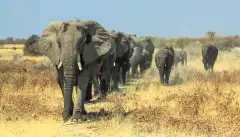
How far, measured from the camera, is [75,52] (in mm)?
11734

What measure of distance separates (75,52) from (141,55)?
920 inches

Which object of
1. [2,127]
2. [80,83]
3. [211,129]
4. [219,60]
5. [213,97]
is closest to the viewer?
[211,129]

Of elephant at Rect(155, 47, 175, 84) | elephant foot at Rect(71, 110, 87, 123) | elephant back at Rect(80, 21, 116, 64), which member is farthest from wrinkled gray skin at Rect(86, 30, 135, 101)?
elephant foot at Rect(71, 110, 87, 123)

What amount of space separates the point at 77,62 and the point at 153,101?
4583 millimetres

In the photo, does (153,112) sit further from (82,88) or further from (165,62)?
(165,62)

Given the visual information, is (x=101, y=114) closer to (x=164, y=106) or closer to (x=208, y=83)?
(x=164, y=106)

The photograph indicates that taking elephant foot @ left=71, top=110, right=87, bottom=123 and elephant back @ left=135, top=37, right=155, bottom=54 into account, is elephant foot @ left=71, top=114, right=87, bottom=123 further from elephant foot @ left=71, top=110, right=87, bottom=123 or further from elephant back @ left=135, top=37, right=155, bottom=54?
elephant back @ left=135, top=37, right=155, bottom=54

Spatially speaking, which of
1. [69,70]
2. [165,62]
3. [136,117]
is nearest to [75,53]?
[69,70]

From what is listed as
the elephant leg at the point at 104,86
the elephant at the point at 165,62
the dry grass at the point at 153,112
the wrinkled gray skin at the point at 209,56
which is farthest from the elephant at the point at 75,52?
the wrinkled gray skin at the point at 209,56

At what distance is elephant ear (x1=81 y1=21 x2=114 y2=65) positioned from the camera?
1235 centimetres

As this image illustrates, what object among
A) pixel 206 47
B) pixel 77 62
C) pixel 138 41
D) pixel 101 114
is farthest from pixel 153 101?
pixel 138 41

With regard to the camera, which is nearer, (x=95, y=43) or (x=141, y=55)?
(x=95, y=43)

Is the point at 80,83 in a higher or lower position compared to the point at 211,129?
higher

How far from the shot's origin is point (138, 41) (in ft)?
121
